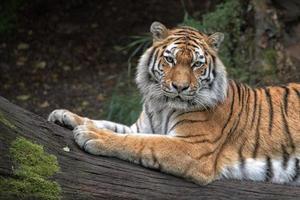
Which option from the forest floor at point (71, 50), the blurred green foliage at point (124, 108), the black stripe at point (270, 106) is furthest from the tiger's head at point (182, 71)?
the forest floor at point (71, 50)

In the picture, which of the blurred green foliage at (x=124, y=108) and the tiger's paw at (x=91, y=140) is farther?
the blurred green foliage at (x=124, y=108)

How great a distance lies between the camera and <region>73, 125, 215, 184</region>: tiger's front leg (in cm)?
406

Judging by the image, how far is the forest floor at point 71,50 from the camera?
28.3 feet

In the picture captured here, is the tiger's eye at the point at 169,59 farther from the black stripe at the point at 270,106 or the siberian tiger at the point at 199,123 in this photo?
the black stripe at the point at 270,106

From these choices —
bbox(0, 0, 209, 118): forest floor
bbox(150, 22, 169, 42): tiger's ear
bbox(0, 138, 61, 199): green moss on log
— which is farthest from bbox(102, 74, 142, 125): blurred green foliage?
bbox(0, 138, 61, 199): green moss on log

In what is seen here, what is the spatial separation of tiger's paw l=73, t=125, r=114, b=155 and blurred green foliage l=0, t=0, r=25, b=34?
19.1 ft

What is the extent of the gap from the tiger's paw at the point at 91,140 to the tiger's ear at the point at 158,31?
843mm

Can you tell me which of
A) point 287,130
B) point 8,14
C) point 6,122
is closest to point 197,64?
point 287,130

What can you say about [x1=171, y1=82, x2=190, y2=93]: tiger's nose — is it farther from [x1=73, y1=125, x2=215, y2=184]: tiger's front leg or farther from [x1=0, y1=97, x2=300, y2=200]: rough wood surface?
[x1=0, y1=97, x2=300, y2=200]: rough wood surface

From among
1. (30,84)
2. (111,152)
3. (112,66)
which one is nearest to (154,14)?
(112,66)

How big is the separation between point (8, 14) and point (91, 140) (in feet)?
19.8

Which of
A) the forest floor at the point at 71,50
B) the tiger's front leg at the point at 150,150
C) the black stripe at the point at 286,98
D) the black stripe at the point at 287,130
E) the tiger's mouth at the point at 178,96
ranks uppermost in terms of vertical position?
the forest floor at the point at 71,50

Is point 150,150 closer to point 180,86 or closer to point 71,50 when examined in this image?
point 180,86

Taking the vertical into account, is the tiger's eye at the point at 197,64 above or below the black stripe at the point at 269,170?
above
